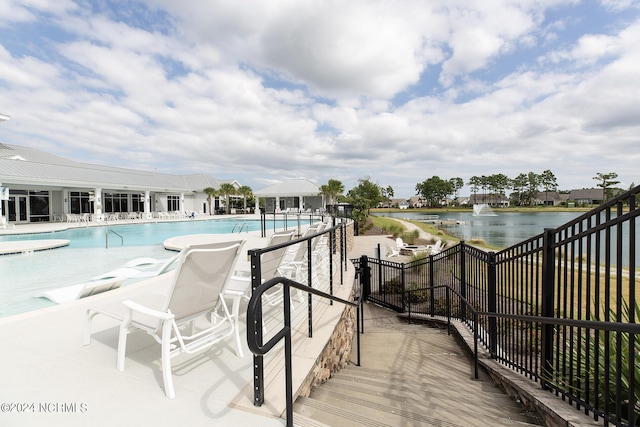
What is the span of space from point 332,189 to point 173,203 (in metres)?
20.8

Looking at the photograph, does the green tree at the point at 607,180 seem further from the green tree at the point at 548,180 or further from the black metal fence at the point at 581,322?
the black metal fence at the point at 581,322

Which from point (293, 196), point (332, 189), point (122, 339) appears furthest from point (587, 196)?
point (122, 339)

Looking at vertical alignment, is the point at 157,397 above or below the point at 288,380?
below

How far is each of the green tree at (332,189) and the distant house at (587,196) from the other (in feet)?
277

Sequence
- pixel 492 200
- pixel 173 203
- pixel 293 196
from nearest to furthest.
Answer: pixel 173 203, pixel 293 196, pixel 492 200

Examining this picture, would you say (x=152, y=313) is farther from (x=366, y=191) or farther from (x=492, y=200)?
(x=492, y=200)

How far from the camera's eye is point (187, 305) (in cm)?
261

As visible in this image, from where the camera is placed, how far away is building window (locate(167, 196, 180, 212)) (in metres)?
37.9

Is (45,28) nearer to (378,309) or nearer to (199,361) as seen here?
(199,361)

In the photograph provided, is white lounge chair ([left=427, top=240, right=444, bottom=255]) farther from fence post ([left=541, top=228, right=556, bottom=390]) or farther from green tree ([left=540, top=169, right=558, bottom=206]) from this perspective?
green tree ([left=540, top=169, right=558, bottom=206])

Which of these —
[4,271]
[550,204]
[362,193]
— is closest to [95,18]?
[4,271]

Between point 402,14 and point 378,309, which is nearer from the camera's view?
point 402,14

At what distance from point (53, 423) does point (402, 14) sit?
31.9ft

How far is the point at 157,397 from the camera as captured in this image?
2.20m
